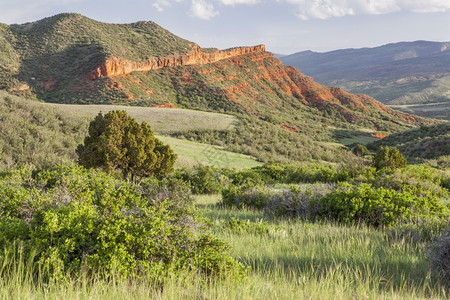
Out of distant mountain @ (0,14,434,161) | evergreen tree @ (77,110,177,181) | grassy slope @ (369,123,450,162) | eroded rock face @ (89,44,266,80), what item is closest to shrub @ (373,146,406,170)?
evergreen tree @ (77,110,177,181)

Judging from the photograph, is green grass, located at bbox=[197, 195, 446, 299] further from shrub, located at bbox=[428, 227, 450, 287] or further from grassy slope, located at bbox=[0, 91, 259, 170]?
grassy slope, located at bbox=[0, 91, 259, 170]

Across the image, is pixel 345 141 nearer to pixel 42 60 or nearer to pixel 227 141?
pixel 227 141

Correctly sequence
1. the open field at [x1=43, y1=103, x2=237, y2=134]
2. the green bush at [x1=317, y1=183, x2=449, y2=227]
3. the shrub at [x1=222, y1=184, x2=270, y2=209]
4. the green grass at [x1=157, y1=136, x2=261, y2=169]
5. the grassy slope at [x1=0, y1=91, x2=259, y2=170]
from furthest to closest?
the open field at [x1=43, y1=103, x2=237, y2=134] < the green grass at [x1=157, y1=136, x2=261, y2=169] < the grassy slope at [x1=0, y1=91, x2=259, y2=170] < the shrub at [x1=222, y1=184, x2=270, y2=209] < the green bush at [x1=317, y1=183, x2=449, y2=227]

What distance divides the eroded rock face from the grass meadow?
67356mm

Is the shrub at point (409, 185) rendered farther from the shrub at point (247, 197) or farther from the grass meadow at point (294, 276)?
the grass meadow at point (294, 276)

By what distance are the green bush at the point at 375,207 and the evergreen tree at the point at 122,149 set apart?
759 centimetres

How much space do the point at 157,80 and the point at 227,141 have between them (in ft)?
157

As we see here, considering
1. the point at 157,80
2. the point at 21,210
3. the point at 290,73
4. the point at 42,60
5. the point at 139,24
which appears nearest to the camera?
the point at 21,210

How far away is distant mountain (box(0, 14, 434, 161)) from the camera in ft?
193

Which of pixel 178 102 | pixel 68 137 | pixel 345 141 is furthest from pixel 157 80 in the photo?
pixel 68 137

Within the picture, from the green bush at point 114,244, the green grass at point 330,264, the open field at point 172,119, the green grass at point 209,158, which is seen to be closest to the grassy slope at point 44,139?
the green grass at point 209,158

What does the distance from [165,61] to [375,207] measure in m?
81.7

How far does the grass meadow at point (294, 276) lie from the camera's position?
8.54ft

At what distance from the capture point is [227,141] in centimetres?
3388
